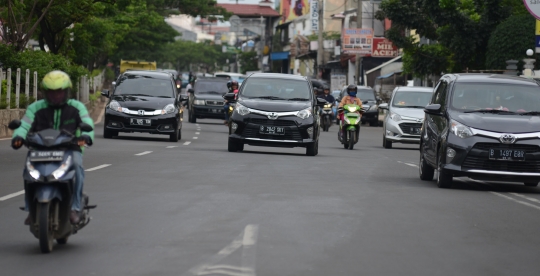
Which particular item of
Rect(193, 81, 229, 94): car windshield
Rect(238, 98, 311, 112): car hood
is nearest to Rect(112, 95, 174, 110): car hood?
Rect(238, 98, 311, 112): car hood

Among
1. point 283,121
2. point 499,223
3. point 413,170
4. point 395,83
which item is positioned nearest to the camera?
point 499,223

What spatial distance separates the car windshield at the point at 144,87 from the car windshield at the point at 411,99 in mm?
6661

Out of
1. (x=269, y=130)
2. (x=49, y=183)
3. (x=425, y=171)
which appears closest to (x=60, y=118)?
(x=49, y=183)

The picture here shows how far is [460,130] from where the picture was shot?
48.9 feet

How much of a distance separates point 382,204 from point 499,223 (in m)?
1.70

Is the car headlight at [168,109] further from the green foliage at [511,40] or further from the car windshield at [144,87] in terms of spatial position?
the green foliage at [511,40]

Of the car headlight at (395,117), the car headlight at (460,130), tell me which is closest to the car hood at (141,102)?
the car headlight at (395,117)

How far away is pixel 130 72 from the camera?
28.7 m

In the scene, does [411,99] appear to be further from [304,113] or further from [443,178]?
[443,178]

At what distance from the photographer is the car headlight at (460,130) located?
14.8 m

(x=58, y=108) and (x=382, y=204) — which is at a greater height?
(x=58, y=108)

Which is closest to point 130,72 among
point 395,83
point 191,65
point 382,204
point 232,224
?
point 382,204

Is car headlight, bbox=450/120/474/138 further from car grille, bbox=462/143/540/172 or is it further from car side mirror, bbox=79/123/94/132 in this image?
car side mirror, bbox=79/123/94/132

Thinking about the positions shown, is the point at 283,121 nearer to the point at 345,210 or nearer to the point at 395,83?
the point at 345,210
